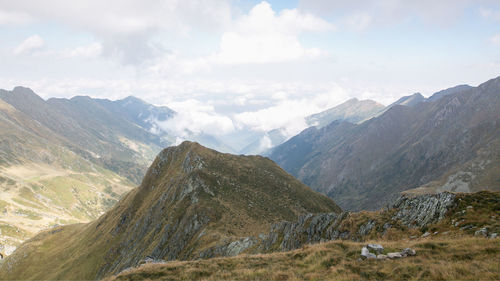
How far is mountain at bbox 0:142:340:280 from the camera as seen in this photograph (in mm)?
68250

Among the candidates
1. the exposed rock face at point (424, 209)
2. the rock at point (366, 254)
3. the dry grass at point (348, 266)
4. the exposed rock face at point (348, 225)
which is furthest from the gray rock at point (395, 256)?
the exposed rock face at point (424, 209)

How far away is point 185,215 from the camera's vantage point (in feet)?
248

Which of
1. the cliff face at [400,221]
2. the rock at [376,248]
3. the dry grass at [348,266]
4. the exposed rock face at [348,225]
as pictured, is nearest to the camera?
the dry grass at [348,266]

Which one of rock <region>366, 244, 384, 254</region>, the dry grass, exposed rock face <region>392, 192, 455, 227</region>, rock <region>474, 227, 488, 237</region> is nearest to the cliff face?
exposed rock face <region>392, 192, 455, 227</region>

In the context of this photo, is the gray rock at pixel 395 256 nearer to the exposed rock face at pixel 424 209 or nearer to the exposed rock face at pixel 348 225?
the exposed rock face at pixel 348 225

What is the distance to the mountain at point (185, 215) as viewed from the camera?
224 ft

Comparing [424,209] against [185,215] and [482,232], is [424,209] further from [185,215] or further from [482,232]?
[185,215]

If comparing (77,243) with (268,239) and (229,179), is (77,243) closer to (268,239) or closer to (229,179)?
(229,179)

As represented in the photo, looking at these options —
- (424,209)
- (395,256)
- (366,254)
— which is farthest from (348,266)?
(424,209)

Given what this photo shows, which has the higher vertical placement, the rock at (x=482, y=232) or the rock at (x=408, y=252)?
the rock at (x=482, y=232)

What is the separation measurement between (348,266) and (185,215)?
6295cm

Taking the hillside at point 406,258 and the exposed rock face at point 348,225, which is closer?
the hillside at point 406,258

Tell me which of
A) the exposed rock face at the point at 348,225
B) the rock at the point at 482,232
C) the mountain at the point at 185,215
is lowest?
the mountain at the point at 185,215

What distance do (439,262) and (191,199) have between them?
7011cm
